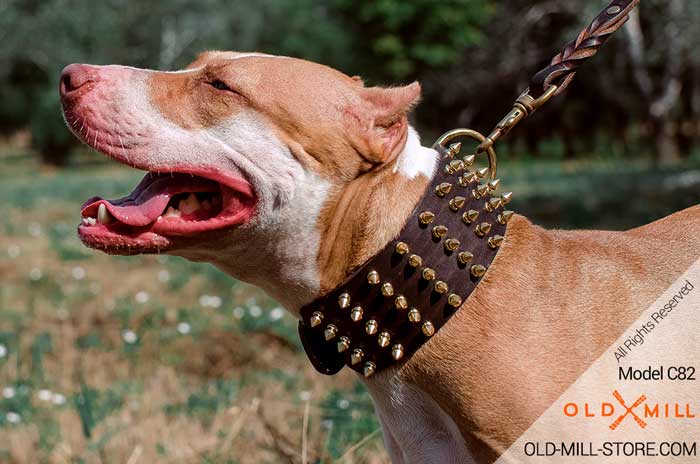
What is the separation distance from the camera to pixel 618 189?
13.0 metres

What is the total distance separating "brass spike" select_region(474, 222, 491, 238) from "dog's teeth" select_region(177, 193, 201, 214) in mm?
855

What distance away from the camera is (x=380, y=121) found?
8.32 feet

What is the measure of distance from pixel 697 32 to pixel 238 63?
8.89 meters

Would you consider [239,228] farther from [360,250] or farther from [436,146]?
[436,146]

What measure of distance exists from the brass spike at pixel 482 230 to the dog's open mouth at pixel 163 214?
2.16 feet

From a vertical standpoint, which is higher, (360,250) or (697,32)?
(360,250)

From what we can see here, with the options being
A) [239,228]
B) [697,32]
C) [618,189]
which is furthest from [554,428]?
[618,189]

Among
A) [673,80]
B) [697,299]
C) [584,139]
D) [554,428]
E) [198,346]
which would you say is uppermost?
[697,299]

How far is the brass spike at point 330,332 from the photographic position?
7.82ft

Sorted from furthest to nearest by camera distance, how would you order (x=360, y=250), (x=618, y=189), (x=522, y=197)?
(x=522, y=197) → (x=618, y=189) → (x=360, y=250)

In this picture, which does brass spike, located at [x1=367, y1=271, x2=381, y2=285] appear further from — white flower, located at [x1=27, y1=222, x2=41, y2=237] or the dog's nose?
white flower, located at [x1=27, y1=222, x2=41, y2=237]

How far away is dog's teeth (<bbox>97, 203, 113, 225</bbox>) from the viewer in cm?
252

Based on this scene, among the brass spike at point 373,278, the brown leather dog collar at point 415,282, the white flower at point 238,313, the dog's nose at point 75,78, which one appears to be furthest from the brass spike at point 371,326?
the white flower at point 238,313

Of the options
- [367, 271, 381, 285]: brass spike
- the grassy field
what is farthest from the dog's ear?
the grassy field
